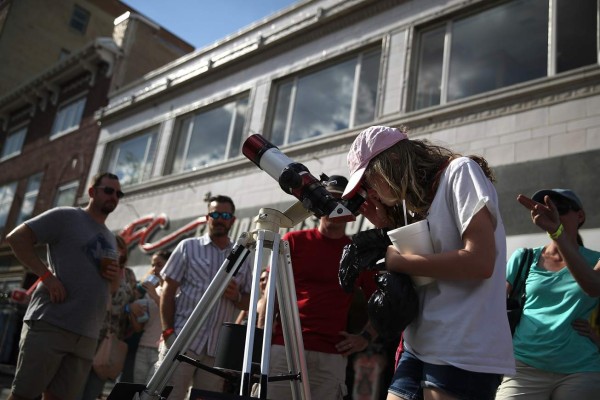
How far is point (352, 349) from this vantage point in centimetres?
356

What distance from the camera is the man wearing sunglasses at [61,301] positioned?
3.77 metres

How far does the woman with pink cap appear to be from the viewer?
172cm

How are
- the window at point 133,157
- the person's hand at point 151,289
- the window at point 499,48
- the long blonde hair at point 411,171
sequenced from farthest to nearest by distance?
the window at point 133,157, the window at point 499,48, the person's hand at point 151,289, the long blonde hair at point 411,171

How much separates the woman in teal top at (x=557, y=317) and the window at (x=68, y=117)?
16929mm

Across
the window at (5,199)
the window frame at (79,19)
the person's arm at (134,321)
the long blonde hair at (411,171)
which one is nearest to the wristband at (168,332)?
the person's arm at (134,321)

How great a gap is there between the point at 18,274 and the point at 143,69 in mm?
7836

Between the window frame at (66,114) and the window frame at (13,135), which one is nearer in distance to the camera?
the window frame at (66,114)

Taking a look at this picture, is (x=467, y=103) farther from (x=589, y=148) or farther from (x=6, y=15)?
(x=6, y=15)

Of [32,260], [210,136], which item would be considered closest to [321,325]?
[32,260]

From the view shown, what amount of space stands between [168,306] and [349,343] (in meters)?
1.52

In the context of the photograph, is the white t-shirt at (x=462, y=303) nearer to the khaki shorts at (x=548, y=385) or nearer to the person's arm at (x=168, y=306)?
the khaki shorts at (x=548, y=385)

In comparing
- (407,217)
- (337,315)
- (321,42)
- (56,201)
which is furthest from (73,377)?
(56,201)

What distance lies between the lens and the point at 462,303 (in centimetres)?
178

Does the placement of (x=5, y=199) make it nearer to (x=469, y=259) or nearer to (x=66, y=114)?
(x=66, y=114)
